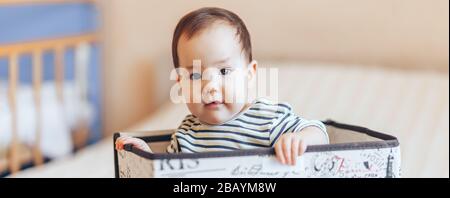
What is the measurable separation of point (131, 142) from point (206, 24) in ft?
0.38

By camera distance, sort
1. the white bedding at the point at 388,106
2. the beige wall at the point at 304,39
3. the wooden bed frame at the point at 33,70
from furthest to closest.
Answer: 1. the wooden bed frame at the point at 33,70
2. the white bedding at the point at 388,106
3. the beige wall at the point at 304,39

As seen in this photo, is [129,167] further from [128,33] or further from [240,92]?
[128,33]

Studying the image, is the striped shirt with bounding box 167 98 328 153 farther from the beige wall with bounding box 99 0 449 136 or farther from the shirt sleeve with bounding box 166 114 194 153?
the beige wall with bounding box 99 0 449 136

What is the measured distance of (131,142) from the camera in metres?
0.50

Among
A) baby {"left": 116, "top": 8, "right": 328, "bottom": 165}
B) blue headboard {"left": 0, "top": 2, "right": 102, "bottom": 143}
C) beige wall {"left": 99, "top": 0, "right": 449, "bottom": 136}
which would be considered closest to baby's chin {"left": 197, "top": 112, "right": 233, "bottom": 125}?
baby {"left": 116, "top": 8, "right": 328, "bottom": 165}

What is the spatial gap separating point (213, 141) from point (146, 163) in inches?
2.0

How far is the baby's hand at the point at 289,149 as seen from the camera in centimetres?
45

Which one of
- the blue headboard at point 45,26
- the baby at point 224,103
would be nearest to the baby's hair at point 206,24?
the baby at point 224,103

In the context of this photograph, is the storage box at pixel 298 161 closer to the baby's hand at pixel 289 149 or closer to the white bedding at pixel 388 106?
the baby's hand at pixel 289 149

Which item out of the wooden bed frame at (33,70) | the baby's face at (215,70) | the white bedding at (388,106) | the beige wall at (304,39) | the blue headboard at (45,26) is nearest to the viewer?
the baby's face at (215,70)

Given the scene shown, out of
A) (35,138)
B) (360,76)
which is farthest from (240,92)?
(35,138)

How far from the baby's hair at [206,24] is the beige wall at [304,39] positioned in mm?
193

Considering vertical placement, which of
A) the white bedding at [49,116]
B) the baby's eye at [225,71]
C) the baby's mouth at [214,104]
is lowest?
the white bedding at [49,116]

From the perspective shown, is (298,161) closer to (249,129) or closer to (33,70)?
(249,129)
